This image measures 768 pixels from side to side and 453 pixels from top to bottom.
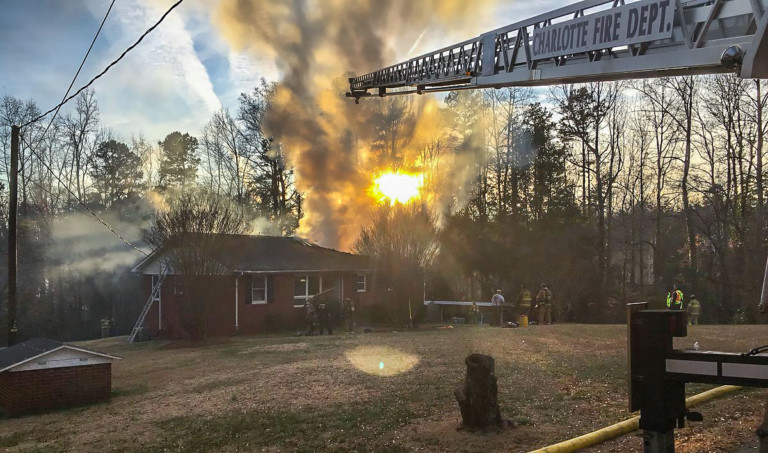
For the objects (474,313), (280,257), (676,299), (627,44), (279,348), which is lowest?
(474,313)

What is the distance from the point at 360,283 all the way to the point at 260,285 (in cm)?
541

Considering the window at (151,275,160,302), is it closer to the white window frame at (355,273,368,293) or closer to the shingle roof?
the white window frame at (355,273,368,293)

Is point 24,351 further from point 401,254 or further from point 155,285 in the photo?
point 401,254

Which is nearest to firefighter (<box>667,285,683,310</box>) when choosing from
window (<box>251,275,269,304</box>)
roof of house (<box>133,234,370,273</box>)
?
roof of house (<box>133,234,370,273</box>)

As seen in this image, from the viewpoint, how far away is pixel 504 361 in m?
11.5

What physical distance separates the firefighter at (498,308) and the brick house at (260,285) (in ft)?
19.5

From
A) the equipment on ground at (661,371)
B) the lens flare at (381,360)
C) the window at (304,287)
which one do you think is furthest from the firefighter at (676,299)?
the equipment on ground at (661,371)

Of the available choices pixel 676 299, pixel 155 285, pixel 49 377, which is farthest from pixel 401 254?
pixel 49 377

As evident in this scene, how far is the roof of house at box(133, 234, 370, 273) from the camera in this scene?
74.6ft

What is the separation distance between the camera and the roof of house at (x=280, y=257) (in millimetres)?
22736

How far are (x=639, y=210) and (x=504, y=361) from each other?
33.6 meters

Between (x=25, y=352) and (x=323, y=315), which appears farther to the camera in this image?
(x=323, y=315)

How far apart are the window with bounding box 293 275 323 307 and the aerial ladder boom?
651 inches

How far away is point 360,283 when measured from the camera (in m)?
27.5
